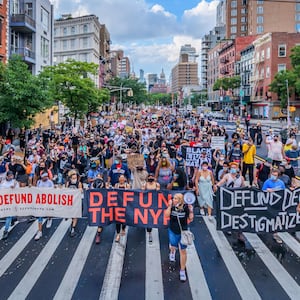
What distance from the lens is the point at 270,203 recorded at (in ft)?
27.0

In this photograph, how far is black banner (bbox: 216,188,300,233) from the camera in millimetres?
8203

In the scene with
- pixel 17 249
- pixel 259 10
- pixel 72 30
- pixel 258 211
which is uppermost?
pixel 259 10

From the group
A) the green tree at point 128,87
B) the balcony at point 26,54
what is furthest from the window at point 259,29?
the balcony at point 26,54

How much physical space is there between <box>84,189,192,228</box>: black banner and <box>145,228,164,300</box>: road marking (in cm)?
51

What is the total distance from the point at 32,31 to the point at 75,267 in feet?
110

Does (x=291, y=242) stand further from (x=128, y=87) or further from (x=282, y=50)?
(x=128, y=87)

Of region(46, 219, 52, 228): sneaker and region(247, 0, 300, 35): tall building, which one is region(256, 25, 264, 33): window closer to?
region(247, 0, 300, 35): tall building

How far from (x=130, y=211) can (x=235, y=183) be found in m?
2.78

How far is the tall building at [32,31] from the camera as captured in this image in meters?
33.2

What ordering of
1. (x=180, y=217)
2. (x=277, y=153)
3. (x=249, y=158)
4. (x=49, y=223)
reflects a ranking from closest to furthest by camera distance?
(x=180, y=217), (x=49, y=223), (x=249, y=158), (x=277, y=153)

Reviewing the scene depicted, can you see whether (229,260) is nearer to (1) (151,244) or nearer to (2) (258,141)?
(1) (151,244)

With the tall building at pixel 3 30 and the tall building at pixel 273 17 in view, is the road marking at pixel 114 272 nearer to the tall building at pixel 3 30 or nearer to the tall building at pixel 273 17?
the tall building at pixel 3 30

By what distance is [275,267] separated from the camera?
7367 millimetres

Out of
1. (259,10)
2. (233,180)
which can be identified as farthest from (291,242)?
(259,10)
